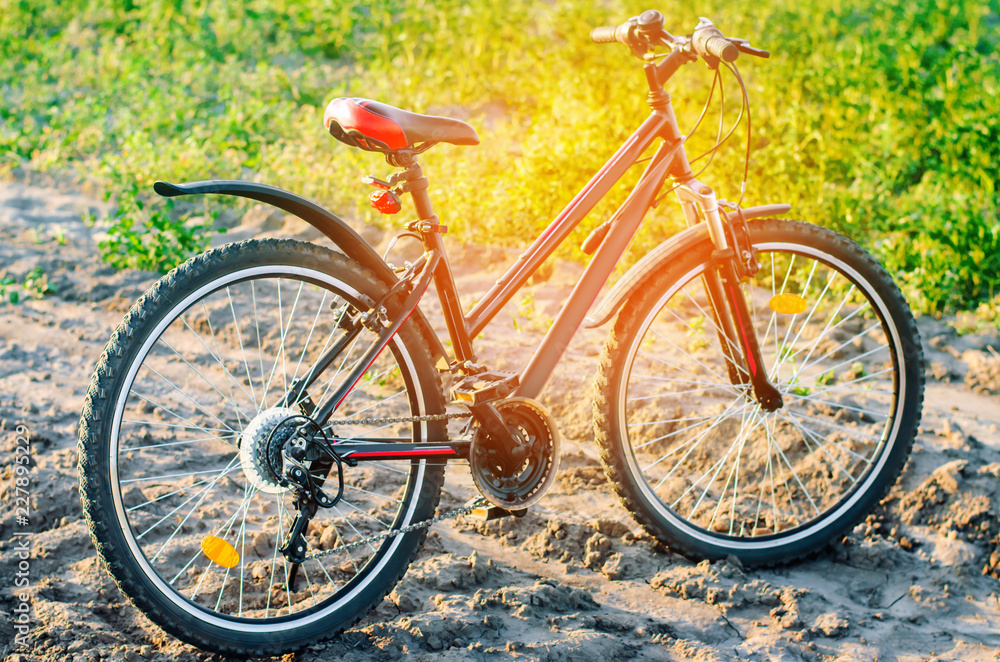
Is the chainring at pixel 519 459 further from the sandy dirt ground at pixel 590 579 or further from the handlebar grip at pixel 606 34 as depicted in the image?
the handlebar grip at pixel 606 34

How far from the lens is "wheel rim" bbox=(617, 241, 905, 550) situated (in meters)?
3.01

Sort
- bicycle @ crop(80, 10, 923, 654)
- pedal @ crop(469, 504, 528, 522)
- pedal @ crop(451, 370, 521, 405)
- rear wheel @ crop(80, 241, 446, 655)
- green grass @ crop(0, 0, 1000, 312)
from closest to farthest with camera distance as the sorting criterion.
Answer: rear wheel @ crop(80, 241, 446, 655) → bicycle @ crop(80, 10, 923, 654) → pedal @ crop(451, 370, 521, 405) → pedal @ crop(469, 504, 528, 522) → green grass @ crop(0, 0, 1000, 312)

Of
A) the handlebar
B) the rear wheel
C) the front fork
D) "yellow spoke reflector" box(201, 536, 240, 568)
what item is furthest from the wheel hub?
the handlebar

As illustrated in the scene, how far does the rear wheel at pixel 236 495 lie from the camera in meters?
2.16

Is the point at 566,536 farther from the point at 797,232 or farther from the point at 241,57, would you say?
the point at 241,57

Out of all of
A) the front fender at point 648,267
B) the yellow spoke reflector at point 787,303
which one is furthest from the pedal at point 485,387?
the yellow spoke reflector at point 787,303

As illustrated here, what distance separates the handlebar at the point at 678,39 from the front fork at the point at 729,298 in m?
0.45

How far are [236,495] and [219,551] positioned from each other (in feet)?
2.74

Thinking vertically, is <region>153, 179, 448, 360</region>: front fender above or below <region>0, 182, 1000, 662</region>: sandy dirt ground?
above

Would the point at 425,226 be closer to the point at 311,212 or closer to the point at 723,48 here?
the point at 311,212

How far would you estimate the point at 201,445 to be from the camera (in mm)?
3469

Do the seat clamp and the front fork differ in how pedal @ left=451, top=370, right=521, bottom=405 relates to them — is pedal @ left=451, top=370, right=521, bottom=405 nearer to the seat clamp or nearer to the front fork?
the seat clamp

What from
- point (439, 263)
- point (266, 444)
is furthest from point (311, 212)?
point (266, 444)

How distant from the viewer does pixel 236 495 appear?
3.15 m
